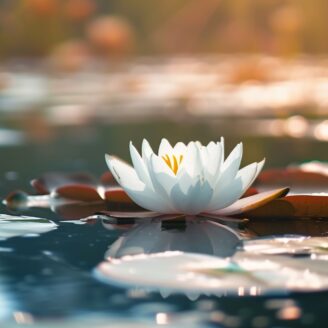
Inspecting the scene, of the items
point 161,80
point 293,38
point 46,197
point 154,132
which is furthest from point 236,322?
point 293,38

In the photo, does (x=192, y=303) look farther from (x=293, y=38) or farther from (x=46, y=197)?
(x=293, y=38)

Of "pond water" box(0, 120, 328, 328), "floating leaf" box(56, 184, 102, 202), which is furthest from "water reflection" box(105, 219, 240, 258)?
"floating leaf" box(56, 184, 102, 202)

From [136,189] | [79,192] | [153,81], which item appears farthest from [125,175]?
[153,81]

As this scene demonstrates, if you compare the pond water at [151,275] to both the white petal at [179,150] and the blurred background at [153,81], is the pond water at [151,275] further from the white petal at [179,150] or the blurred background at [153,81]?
the blurred background at [153,81]

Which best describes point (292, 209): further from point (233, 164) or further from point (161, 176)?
point (161, 176)

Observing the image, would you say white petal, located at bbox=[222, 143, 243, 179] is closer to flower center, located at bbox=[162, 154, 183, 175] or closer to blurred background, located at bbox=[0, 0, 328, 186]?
flower center, located at bbox=[162, 154, 183, 175]

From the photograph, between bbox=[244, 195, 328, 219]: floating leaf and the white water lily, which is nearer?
the white water lily
